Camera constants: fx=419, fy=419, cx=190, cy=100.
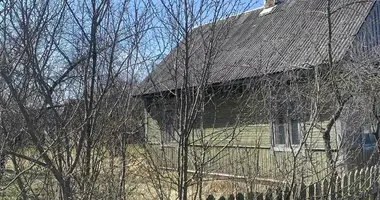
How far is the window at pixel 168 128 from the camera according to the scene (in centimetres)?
341

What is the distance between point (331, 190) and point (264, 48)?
13.0 ft

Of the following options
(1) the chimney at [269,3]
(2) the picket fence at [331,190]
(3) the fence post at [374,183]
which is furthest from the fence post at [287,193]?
(1) the chimney at [269,3]

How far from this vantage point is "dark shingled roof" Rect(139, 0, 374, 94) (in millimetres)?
3254

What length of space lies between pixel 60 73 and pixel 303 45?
6910 millimetres

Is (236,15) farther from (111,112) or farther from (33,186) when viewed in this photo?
(33,186)

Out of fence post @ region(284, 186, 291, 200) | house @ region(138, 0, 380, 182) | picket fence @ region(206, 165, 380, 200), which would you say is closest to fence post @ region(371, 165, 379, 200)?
picket fence @ region(206, 165, 380, 200)

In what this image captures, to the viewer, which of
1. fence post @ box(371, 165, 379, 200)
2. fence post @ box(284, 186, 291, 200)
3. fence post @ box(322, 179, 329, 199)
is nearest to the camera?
fence post @ box(284, 186, 291, 200)

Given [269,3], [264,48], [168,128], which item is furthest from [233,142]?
[269,3]

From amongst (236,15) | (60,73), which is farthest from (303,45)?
(60,73)

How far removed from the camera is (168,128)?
3617mm

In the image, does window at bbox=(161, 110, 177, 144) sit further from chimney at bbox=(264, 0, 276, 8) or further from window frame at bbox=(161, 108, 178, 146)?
chimney at bbox=(264, 0, 276, 8)

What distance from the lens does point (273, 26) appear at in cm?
1353

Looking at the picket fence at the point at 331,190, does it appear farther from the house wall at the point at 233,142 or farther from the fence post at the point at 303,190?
the house wall at the point at 233,142

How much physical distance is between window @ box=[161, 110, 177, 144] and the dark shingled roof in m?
0.25
